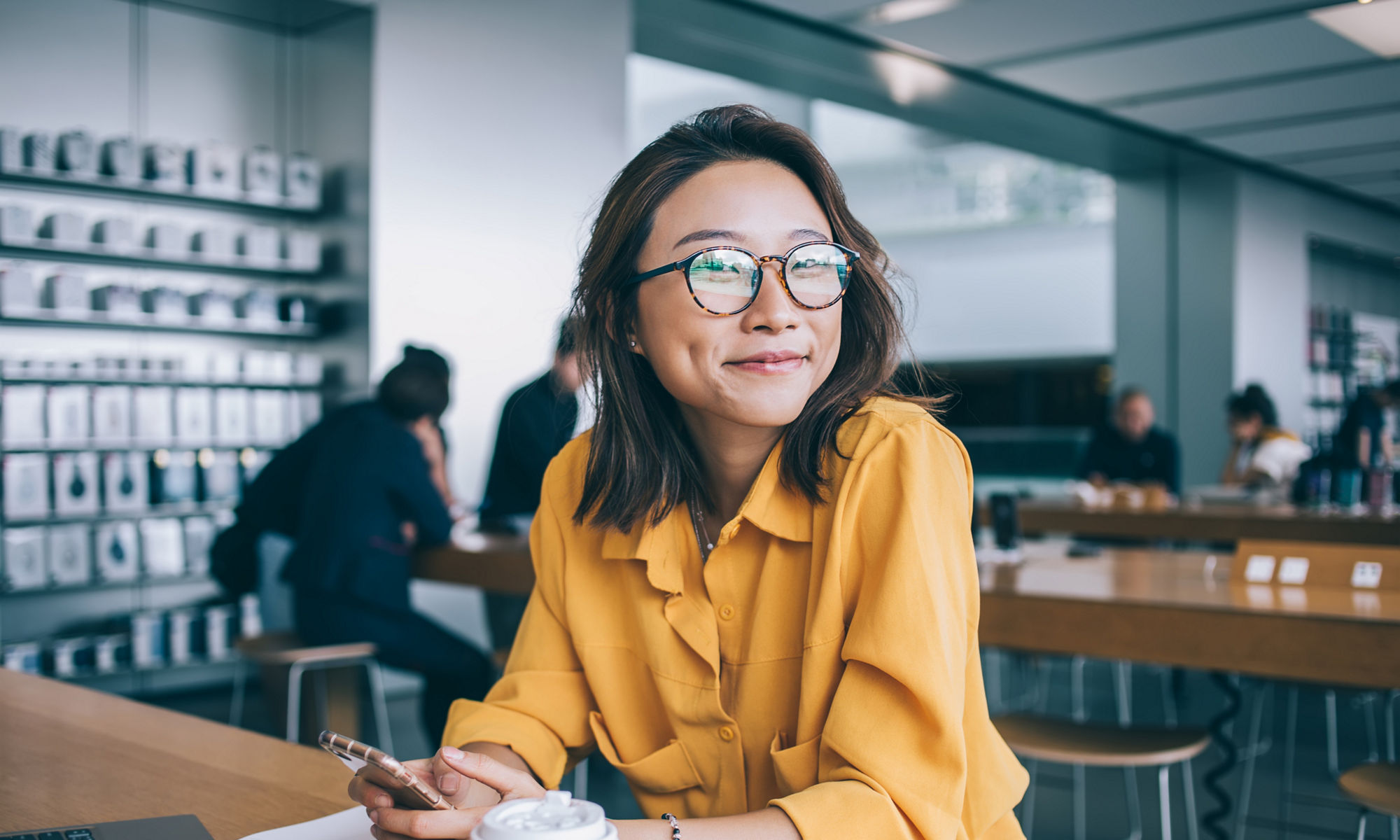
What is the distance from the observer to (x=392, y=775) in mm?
787

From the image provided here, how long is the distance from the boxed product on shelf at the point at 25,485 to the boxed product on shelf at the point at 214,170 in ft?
4.34

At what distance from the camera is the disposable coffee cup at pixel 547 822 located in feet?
2.17

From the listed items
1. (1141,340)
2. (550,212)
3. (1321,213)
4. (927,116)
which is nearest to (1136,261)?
(1141,340)

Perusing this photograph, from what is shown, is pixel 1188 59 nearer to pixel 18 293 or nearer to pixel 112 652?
pixel 18 293

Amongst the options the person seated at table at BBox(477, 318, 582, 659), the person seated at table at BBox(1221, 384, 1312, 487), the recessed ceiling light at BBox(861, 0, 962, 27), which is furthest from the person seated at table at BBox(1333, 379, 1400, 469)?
the person seated at table at BBox(477, 318, 582, 659)

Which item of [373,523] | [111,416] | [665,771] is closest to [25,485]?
[111,416]

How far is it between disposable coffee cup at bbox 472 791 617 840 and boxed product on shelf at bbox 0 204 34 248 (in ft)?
15.5

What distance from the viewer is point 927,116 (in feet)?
23.6

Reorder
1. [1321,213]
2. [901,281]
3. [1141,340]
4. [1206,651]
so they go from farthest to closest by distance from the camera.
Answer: [1321,213] < [1141,340] < [1206,651] < [901,281]

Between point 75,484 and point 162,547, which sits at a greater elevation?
point 75,484

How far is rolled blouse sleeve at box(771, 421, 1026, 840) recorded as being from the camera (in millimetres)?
869

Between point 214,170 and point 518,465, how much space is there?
2.31m

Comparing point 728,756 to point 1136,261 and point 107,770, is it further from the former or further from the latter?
point 1136,261

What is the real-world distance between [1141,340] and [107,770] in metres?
9.16
